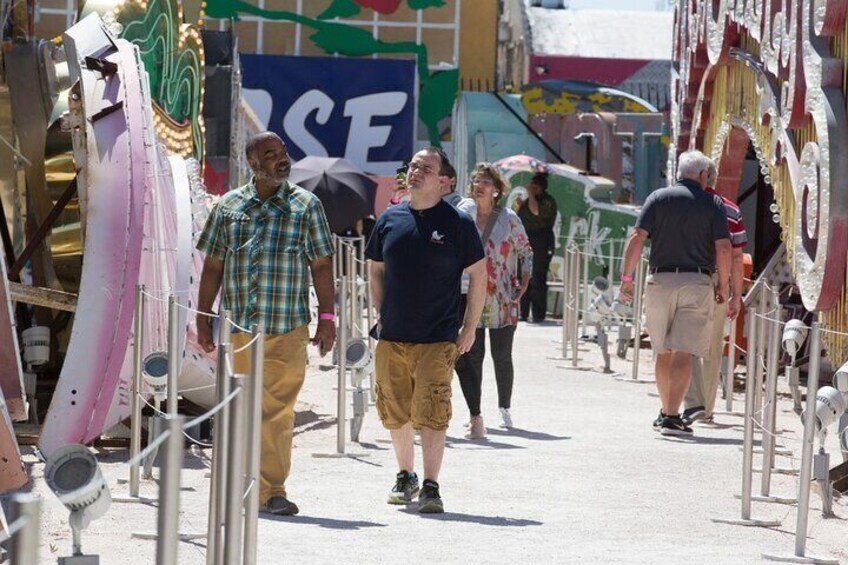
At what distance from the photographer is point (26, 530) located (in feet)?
10.6

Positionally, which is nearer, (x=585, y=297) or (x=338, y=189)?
(x=585, y=297)

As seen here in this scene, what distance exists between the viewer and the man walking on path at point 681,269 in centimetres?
1224

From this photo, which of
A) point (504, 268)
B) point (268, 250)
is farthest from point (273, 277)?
point (504, 268)

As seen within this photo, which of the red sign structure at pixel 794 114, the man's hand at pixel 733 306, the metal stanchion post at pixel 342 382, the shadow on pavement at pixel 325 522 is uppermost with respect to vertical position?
the red sign structure at pixel 794 114

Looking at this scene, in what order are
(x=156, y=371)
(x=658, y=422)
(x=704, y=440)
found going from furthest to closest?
(x=658, y=422) → (x=704, y=440) → (x=156, y=371)

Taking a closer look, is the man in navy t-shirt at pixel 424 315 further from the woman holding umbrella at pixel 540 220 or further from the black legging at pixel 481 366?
the woman holding umbrella at pixel 540 220

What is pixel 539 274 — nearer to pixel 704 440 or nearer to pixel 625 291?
pixel 625 291

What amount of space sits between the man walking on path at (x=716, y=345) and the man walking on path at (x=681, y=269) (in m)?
0.34

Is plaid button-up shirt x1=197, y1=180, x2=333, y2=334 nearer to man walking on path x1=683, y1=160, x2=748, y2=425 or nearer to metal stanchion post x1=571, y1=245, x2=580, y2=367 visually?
man walking on path x1=683, y1=160, x2=748, y2=425

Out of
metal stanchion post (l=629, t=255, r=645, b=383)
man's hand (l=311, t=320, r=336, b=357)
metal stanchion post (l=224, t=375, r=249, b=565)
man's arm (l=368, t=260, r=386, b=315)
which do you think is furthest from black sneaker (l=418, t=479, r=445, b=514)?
metal stanchion post (l=629, t=255, r=645, b=383)

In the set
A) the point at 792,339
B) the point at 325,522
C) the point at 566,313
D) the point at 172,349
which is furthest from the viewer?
the point at 566,313

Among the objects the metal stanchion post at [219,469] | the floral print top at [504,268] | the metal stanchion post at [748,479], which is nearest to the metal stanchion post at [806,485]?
the metal stanchion post at [748,479]

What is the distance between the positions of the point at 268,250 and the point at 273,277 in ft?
0.43

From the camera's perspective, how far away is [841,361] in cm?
1154
